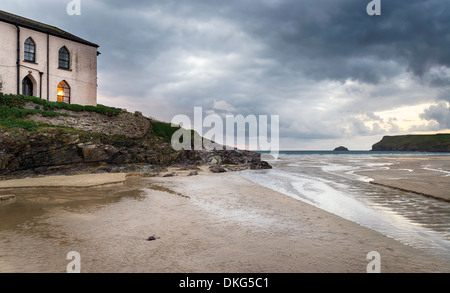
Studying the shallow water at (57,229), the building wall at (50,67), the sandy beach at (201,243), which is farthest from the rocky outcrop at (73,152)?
the sandy beach at (201,243)

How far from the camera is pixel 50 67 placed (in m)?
28.5

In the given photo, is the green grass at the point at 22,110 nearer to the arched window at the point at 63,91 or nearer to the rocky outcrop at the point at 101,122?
the rocky outcrop at the point at 101,122

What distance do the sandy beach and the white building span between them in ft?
90.2

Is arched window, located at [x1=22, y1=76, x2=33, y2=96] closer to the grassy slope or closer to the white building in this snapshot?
the white building

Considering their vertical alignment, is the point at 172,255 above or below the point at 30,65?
below

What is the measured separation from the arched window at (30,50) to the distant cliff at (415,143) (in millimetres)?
Answer: 178313

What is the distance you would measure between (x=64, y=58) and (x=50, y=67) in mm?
2405

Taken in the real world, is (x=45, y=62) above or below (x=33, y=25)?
below

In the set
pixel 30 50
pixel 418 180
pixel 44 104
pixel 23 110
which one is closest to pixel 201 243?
pixel 418 180

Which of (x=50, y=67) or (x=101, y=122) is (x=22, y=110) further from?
(x=50, y=67)

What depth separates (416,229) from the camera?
6.77 m
